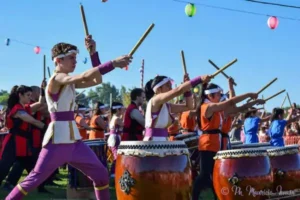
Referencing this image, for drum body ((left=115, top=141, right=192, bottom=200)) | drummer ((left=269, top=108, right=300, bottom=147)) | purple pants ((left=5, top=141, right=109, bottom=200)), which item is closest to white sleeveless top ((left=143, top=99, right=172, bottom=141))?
drum body ((left=115, top=141, right=192, bottom=200))

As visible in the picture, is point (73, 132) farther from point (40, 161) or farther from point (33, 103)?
point (33, 103)

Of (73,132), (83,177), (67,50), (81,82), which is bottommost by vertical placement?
→ (83,177)

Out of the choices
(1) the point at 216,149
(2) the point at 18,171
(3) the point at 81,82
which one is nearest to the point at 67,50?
(3) the point at 81,82

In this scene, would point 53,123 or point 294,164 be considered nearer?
point 53,123

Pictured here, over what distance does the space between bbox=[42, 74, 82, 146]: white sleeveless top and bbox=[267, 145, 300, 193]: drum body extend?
2225mm

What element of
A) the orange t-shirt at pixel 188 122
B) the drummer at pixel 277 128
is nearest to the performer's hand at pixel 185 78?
the orange t-shirt at pixel 188 122

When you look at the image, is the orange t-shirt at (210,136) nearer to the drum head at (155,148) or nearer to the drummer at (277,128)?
the drum head at (155,148)

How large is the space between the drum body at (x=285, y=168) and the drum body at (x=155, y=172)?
140 cm

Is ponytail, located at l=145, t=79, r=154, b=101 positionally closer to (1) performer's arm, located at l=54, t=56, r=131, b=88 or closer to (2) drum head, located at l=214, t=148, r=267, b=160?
(2) drum head, located at l=214, t=148, r=267, b=160

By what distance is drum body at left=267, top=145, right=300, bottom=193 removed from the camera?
18.7ft

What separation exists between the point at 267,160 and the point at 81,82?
83.4 inches

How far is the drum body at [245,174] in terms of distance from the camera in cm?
529

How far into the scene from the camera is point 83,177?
6984 millimetres

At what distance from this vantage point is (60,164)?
185 inches
